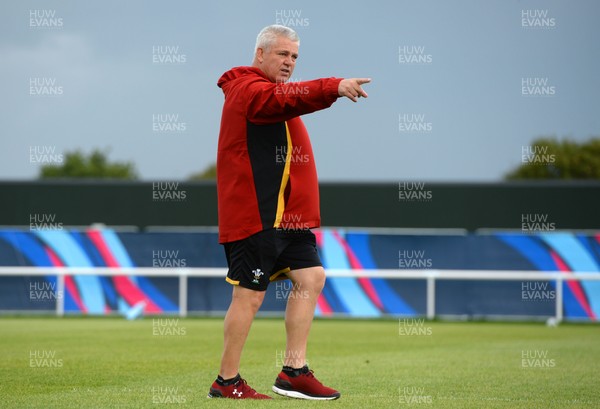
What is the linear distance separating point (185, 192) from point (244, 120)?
15.0m

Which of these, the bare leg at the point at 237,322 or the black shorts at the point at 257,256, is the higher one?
the black shorts at the point at 257,256

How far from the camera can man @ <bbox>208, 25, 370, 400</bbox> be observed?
21.2 ft

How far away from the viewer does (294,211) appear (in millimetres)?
6594

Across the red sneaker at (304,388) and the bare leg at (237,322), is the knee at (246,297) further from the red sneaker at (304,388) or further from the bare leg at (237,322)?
the red sneaker at (304,388)

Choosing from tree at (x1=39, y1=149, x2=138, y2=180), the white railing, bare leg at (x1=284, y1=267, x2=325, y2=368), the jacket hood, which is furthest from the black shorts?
tree at (x1=39, y1=149, x2=138, y2=180)

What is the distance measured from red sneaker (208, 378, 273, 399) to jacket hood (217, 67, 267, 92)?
6.38 ft

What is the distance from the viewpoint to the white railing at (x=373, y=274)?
16703 millimetres

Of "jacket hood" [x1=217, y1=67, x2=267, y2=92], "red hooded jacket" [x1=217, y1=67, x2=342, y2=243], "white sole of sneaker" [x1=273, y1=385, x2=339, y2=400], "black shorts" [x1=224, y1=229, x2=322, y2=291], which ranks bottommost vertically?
"white sole of sneaker" [x1=273, y1=385, x2=339, y2=400]

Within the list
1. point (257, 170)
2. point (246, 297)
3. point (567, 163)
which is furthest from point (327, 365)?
point (567, 163)

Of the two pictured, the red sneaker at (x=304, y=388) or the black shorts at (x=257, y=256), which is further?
the red sneaker at (x=304, y=388)

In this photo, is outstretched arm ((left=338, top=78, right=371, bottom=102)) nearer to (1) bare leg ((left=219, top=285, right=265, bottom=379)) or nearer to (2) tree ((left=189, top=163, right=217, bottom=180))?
(1) bare leg ((left=219, top=285, right=265, bottom=379))

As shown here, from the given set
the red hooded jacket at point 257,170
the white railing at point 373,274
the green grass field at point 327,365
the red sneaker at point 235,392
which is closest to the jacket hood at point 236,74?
the red hooded jacket at point 257,170

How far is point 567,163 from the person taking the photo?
156 feet

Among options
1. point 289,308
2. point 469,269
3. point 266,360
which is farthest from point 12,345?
A: point 469,269
